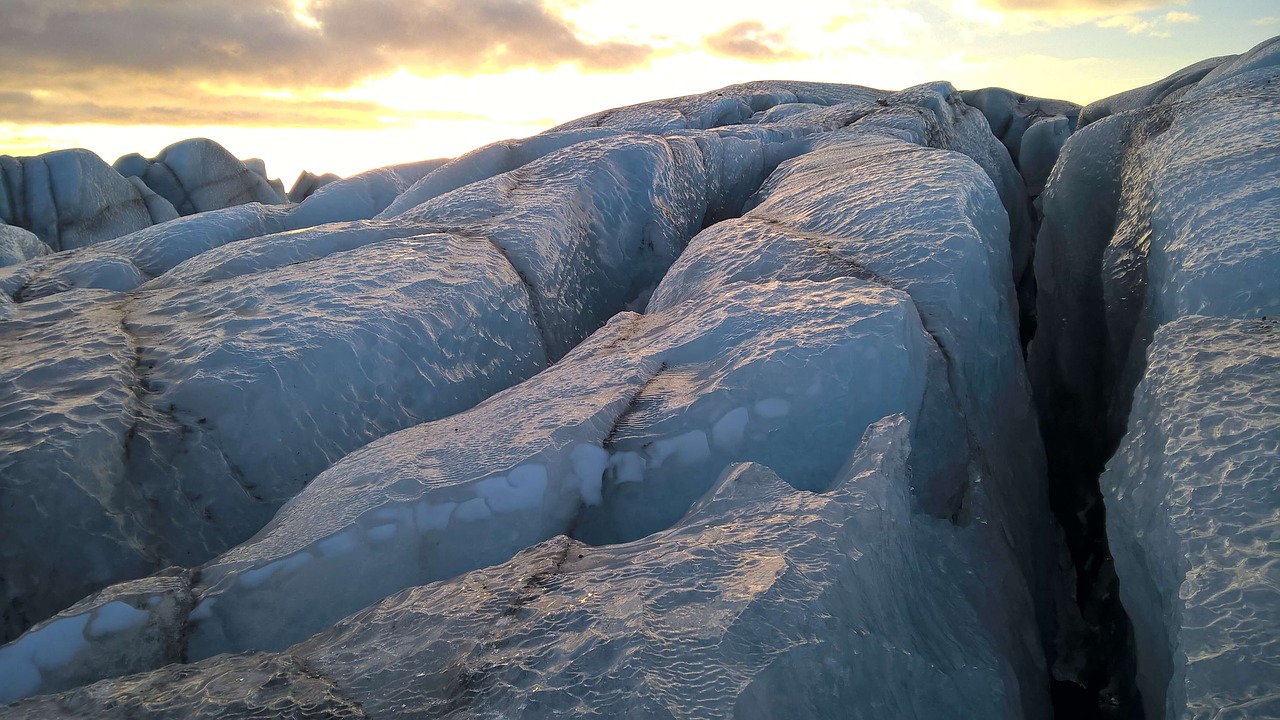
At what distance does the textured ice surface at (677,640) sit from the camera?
70.8 inches

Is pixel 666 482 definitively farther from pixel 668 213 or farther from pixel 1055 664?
pixel 668 213

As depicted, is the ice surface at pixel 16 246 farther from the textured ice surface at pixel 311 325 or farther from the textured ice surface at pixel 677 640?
the textured ice surface at pixel 677 640

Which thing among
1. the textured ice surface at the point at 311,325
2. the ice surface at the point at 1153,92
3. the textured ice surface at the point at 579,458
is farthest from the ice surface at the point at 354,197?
the ice surface at the point at 1153,92

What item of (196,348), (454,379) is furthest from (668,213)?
(196,348)

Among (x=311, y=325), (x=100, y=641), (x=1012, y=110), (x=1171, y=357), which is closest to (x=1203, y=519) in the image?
(x=1171, y=357)

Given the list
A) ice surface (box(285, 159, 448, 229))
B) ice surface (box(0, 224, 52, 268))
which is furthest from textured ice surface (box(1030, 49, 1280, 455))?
ice surface (box(0, 224, 52, 268))

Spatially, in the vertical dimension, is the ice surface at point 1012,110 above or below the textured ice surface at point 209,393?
above

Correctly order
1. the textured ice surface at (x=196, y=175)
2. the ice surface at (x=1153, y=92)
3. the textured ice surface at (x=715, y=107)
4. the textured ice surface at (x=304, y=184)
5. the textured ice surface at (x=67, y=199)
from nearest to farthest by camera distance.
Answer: the textured ice surface at (x=715, y=107)
the ice surface at (x=1153, y=92)
the textured ice surface at (x=67, y=199)
the textured ice surface at (x=196, y=175)
the textured ice surface at (x=304, y=184)

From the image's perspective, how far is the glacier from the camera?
1.96 meters

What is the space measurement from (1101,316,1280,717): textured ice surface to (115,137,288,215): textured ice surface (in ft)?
69.6

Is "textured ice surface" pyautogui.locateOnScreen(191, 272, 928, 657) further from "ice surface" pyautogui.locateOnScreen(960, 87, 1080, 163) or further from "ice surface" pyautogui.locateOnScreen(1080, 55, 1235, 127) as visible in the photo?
"ice surface" pyautogui.locateOnScreen(960, 87, 1080, 163)

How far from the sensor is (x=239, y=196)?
819 inches

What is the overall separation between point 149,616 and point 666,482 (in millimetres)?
1668

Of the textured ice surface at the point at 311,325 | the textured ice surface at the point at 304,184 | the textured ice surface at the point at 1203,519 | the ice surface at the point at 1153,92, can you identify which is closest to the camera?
the textured ice surface at the point at 1203,519
